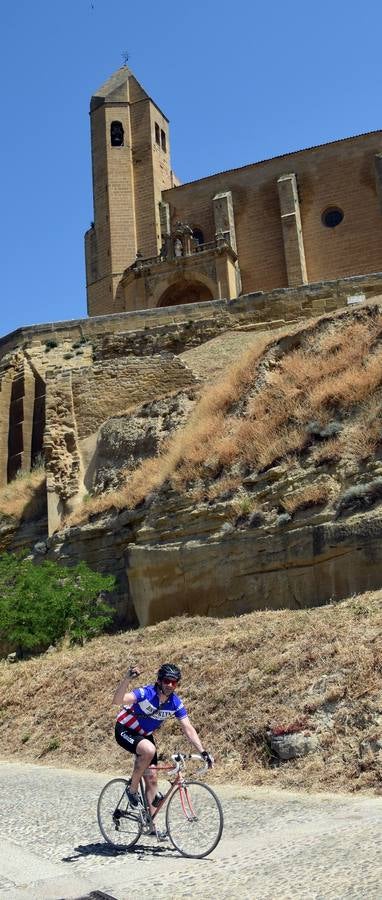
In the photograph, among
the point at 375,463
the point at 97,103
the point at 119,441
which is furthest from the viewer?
the point at 97,103

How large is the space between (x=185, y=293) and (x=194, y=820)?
3185 centimetres

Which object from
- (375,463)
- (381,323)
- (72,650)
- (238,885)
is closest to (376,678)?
(238,885)

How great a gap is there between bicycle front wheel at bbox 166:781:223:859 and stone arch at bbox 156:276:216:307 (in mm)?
30900

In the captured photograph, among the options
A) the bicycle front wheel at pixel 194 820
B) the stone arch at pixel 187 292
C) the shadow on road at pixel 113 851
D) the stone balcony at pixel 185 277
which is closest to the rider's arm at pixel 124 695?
the bicycle front wheel at pixel 194 820

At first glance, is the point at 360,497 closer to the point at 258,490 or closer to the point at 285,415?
the point at 258,490

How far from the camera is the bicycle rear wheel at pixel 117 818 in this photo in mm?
5703

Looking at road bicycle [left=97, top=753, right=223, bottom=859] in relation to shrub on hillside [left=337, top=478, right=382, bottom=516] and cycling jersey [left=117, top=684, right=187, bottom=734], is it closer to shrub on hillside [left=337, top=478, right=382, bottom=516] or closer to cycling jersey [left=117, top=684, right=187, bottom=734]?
cycling jersey [left=117, top=684, right=187, bottom=734]

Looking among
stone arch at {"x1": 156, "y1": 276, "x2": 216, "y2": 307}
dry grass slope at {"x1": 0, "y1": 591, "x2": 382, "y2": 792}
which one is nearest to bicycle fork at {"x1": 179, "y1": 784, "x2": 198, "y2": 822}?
dry grass slope at {"x1": 0, "y1": 591, "x2": 382, "y2": 792}

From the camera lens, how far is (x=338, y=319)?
15.0 m

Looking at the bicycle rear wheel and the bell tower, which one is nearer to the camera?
the bicycle rear wheel

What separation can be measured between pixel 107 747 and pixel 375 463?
4.69 meters

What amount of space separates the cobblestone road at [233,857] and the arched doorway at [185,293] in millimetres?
30129

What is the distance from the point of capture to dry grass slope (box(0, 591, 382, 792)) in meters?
6.93

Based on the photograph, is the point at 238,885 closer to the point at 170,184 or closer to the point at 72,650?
the point at 72,650
